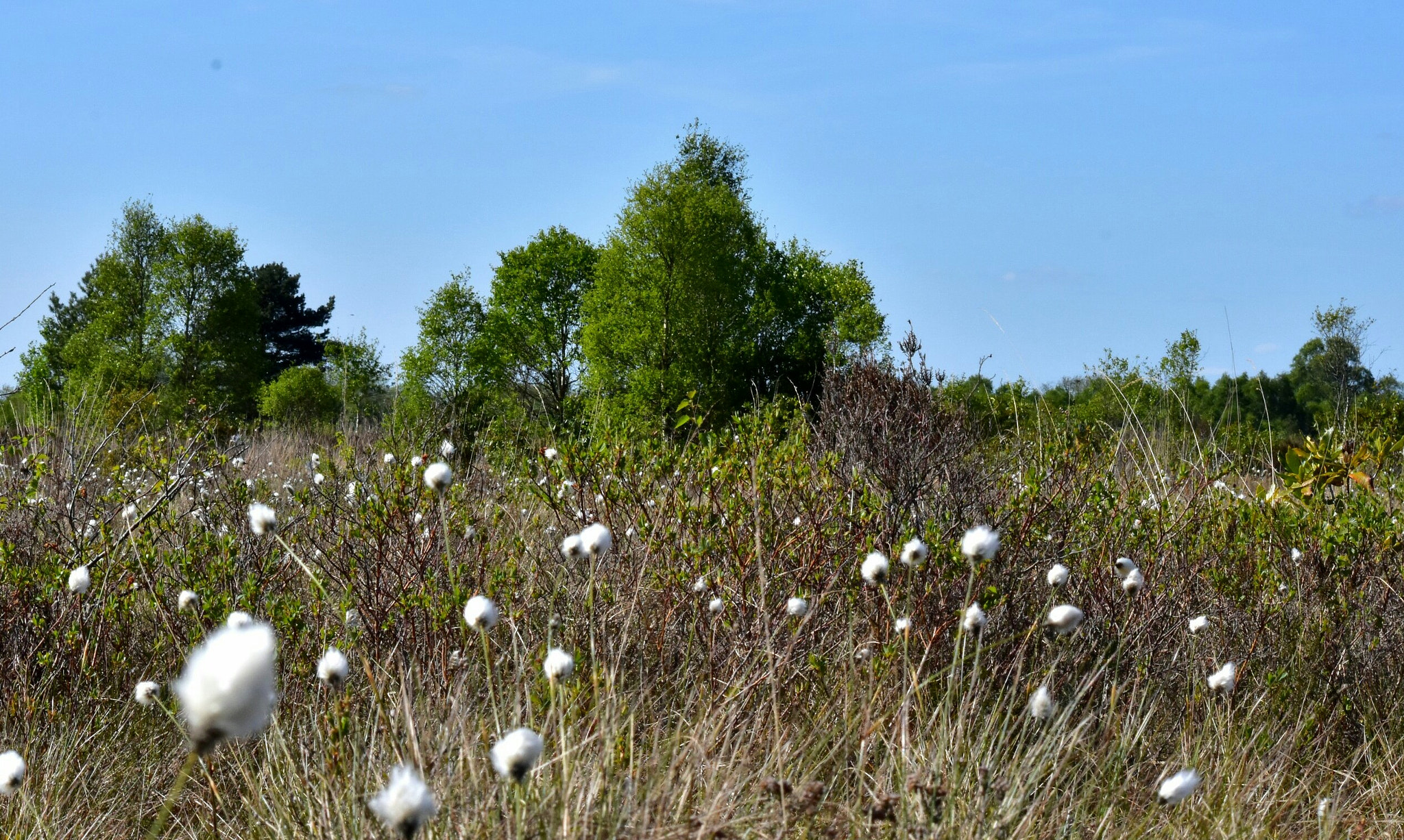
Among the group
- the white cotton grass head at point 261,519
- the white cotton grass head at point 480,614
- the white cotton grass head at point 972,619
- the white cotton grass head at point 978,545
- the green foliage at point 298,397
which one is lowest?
the green foliage at point 298,397

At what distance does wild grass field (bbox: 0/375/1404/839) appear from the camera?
2598 mm

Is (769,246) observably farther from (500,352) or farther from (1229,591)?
(1229,591)

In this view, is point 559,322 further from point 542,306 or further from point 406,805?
point 406,805

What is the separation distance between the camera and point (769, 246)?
1532 inches

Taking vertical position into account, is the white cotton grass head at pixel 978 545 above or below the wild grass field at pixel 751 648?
above

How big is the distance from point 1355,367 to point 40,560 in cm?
4578

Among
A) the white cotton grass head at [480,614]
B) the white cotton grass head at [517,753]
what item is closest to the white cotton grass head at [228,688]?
the white cotton grass head at [517,753]

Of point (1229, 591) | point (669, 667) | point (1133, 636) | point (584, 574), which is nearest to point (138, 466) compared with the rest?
point (584, 574)

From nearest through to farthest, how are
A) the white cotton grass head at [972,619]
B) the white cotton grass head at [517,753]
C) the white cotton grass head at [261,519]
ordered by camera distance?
the white cotton grass head at [517,753] < the white cotton grass head at [972,619] < the white cotton grass head at [261,519]

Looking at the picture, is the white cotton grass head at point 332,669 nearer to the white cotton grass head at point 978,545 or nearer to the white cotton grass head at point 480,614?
the white cotton grass head at point 480,614

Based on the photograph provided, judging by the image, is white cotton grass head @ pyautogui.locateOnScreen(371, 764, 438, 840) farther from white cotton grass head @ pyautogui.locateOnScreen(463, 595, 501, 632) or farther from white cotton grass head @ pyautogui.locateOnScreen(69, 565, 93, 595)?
white cotton grass head @ pyautogui.locateOnScreen(69, 565, 93, 595)

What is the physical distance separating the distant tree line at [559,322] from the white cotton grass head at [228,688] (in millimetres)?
26449

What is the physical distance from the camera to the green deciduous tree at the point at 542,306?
1558 inches

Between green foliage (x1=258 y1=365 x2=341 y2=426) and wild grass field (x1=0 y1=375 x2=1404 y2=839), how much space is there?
33.4 m
